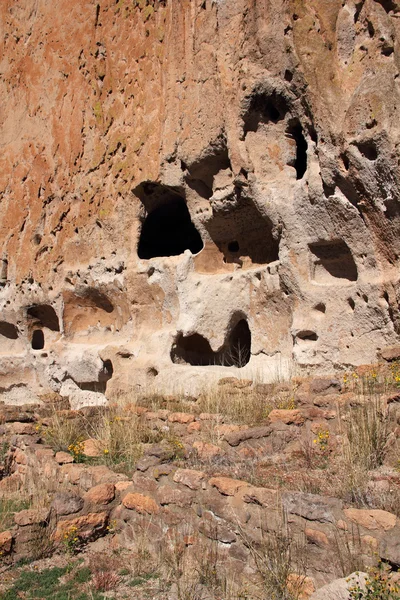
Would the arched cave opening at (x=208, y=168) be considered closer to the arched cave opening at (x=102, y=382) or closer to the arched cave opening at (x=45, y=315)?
the arched cave opening at (x=102, y=382)

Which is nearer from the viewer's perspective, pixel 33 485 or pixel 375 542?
pixel 375 542

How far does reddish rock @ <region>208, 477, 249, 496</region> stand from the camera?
2877 millimetres

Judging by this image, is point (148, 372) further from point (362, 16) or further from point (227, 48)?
point (362, 16)

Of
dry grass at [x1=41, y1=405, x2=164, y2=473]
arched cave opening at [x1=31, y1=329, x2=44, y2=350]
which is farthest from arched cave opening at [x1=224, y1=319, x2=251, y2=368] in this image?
arched cave opening at [x1=31, y1=329, x2=44, y2=350]

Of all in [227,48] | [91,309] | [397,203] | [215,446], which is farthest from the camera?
[91,309]

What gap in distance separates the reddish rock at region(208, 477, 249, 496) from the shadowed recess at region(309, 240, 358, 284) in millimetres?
5009

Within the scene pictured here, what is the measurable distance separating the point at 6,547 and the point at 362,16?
704 centimetres

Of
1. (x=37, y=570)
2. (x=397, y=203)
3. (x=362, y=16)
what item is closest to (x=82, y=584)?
(x=37, y=570)

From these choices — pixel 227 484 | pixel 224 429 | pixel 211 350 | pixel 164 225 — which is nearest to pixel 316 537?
pixel 227 484

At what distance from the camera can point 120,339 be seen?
10.6m

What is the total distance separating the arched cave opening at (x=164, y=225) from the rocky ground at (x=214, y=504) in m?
6.10

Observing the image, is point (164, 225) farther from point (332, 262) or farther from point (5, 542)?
point (5, 542)

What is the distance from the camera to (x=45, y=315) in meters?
12.4

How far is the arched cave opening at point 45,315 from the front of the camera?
12.2m
